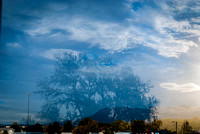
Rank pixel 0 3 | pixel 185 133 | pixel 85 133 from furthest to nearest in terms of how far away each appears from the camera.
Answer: pixel 185 133, pixel 85 133, pixel 0 3

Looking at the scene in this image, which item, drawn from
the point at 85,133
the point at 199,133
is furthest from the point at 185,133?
the point at 85,133

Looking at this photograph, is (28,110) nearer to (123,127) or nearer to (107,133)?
(107,133)

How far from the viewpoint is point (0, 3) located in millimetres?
5547

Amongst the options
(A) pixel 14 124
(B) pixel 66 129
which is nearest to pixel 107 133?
(B) pixel 66 129

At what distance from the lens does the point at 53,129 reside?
9569 centimetres

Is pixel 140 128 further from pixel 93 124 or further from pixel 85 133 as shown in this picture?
pixel 85 133

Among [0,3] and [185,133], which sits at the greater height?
[0,3]

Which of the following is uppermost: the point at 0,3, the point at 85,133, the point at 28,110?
the point at 0,3

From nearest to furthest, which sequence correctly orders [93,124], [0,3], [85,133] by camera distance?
[0,3]
[85,133]
[93,124]

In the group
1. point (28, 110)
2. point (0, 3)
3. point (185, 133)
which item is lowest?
point (185, 133)

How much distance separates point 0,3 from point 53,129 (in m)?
94.0

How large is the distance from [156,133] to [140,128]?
1822 inches

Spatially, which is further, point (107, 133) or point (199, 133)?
point (199, 133)

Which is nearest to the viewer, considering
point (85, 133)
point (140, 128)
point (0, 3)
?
point (0, 3)
